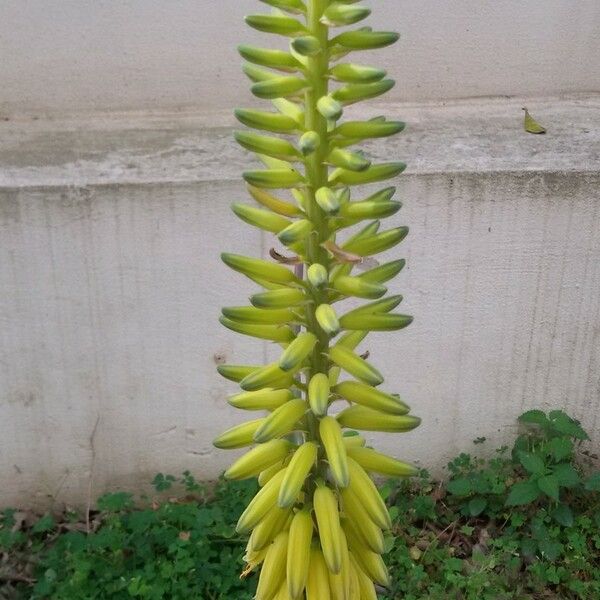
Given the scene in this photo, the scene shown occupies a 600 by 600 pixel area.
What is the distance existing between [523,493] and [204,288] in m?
1.50

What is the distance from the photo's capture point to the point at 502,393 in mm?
3617

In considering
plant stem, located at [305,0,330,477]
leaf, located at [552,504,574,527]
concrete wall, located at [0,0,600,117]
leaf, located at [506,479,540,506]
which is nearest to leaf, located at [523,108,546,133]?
concrete wall, located at [0,0,600,117]

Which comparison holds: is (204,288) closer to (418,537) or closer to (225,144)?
(225,144)

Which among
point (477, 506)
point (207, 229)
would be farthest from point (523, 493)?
point (207, 229)

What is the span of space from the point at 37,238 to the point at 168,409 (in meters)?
0.88

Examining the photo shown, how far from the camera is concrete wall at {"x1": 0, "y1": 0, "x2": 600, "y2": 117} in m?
3.38

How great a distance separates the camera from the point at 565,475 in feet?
11.2

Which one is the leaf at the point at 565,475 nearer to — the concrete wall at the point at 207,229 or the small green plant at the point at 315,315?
the concrete wall at the point at 207,229

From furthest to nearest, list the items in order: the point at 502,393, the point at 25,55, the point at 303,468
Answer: the point at 502,393 < the point at 25,55 < the point at 303,468

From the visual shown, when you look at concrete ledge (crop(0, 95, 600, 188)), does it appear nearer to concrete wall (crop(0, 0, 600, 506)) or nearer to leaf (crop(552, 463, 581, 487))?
concrete wall (crop(0, 0, 600, 506))

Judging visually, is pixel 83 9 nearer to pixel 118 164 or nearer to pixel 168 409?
pixel 118 164

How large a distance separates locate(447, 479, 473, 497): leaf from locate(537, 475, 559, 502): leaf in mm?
290

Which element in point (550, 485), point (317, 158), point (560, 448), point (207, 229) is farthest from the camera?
point (560, 448)

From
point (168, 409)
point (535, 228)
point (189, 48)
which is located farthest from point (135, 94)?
point (535, 228)
